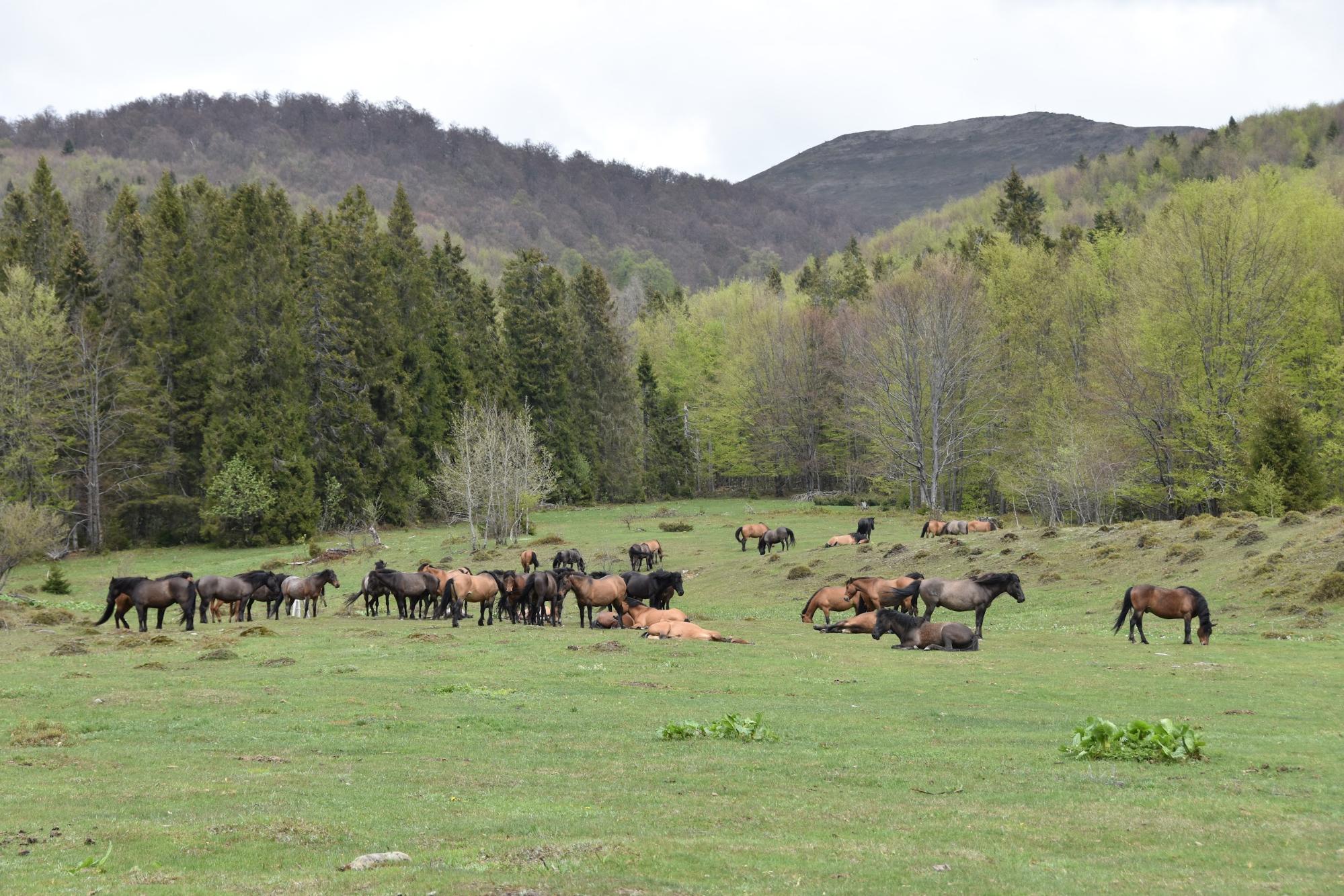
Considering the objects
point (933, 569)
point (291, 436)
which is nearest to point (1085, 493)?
point (933, 569)

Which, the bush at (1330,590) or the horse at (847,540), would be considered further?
the horse at (847,540)

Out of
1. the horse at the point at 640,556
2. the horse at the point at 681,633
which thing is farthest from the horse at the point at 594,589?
the horse at the point at 640,556

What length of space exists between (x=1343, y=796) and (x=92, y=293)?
241 ft

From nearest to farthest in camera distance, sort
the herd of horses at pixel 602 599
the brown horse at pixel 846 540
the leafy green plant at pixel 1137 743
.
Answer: the leafy green plant at pixel 1137 743 < the herd of horses at pixel 602 599 < the brown horse at pixel 846 540

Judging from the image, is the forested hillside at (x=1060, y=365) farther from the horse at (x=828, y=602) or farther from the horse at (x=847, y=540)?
the horse at (x=828, y=602)

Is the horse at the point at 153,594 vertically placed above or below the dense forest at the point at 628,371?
below

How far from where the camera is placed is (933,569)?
36094mm

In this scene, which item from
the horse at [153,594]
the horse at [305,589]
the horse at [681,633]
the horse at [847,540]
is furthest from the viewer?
the horse at [847,540]

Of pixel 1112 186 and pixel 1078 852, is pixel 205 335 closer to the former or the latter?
pixel 1078 852

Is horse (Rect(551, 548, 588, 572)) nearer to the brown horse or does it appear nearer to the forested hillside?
the brown horse

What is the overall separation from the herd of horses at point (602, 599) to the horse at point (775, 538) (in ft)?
44.8

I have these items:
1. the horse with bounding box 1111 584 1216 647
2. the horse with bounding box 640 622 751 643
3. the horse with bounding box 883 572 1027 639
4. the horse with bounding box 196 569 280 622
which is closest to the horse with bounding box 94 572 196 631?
the horse with bounding box 196 569 280 622

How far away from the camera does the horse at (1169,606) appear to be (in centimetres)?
2202

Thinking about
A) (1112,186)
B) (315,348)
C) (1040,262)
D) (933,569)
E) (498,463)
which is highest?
(1112,186)
